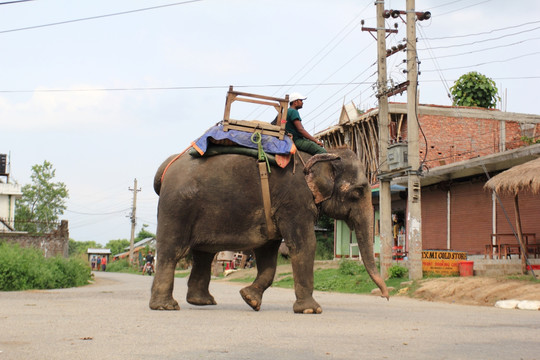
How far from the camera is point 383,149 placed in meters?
19.4

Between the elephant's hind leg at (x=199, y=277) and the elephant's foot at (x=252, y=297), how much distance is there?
1011mm

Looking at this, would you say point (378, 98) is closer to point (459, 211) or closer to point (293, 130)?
point (459, 211)

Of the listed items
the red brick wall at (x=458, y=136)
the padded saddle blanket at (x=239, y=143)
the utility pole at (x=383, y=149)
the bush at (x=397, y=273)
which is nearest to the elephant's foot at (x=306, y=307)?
the padded saddle blanket at (x=239, y=143)

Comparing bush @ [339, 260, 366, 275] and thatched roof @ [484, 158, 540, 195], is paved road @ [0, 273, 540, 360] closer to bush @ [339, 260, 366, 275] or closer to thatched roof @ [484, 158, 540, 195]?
thatched roof @ [484, 158, 540, 195]

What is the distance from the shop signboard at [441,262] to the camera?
58.1ft

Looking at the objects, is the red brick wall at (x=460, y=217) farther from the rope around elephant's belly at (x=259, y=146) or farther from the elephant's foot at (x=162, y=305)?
the elephant's foot at (x=162, y=305)

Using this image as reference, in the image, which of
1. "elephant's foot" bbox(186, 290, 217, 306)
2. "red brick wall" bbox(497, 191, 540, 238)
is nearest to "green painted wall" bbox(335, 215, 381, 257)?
"red brick wall" bbox(497, 191, 540, 238)

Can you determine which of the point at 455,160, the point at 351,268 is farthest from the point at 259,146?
the point at 455,160

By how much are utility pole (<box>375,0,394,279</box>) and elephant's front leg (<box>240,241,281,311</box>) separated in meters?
10.1

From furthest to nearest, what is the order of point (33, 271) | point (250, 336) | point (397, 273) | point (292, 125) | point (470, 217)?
point (470, 217)
point (397, 273)
point (33, 271)
point (292, 125)
point (250, 336)

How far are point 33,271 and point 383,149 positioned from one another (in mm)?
10878

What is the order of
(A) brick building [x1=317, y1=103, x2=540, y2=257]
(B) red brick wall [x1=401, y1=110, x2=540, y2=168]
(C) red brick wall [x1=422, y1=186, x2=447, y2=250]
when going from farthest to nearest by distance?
(B) red brick wall [x1=401, y1=110, x2=540, y2=168], (C) red brick wall [x1=422, y1=186, x2=447, y2=250], (A) brick building [x1=317, y1=103, x2=540, y2=257]

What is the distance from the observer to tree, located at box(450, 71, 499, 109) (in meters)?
35.3

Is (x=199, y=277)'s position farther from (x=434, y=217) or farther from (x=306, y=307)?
(x=434, y=217)
